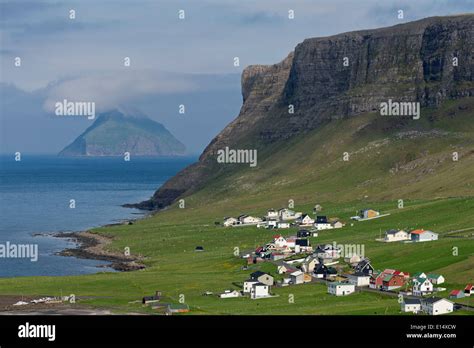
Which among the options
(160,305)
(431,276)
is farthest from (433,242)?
(160,305)

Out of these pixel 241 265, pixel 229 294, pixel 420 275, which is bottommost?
pixel 229 294

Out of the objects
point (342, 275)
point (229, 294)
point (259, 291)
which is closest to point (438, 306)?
point (259, 291)

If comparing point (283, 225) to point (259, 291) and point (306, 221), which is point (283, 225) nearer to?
point (306, 221)

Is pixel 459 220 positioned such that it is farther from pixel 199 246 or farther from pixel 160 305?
pixel 160 305

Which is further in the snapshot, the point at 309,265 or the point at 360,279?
the point at 309,265

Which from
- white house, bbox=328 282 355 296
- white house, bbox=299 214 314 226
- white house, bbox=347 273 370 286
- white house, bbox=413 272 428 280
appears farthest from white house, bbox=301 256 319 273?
white house, bbox=299 214 314 226

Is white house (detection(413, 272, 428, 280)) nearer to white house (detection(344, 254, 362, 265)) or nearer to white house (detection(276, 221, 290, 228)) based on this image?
→ white house (detection(344, 254, 362, 265))
